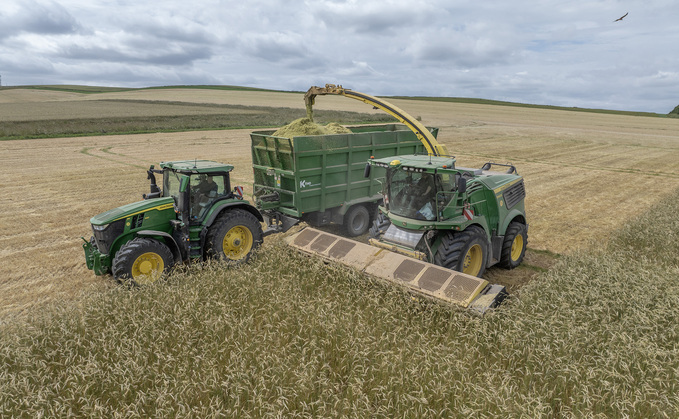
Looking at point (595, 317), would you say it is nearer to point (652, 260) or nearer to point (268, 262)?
point (652, 260)

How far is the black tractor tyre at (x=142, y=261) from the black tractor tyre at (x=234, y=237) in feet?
2.49

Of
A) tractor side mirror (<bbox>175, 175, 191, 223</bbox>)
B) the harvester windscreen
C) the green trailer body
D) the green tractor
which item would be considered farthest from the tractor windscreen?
the harvester windscreen

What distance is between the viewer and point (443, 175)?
6871 mm

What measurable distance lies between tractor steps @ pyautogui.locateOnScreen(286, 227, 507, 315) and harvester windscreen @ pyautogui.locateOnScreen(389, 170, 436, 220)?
82 centimetres

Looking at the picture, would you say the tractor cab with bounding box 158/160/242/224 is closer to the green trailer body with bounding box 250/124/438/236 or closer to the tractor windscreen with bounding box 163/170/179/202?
the tractor windscreen with bounding box 163/170/179/202

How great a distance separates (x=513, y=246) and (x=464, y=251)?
225 cm

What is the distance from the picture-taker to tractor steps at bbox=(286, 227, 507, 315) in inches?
211

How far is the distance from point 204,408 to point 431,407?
2.04 metres

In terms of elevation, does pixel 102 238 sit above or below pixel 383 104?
below

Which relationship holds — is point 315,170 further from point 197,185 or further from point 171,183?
point 171,183

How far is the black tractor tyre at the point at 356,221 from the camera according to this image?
33.7 ft

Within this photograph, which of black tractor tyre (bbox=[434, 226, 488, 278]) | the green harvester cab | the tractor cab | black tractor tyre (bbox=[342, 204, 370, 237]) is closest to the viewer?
black tractor tyre (bbox=[434, 226, 488, 278])

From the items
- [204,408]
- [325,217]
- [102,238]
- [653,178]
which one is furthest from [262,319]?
[653,178]

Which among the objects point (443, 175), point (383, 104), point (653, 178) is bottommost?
point (653, 178)
